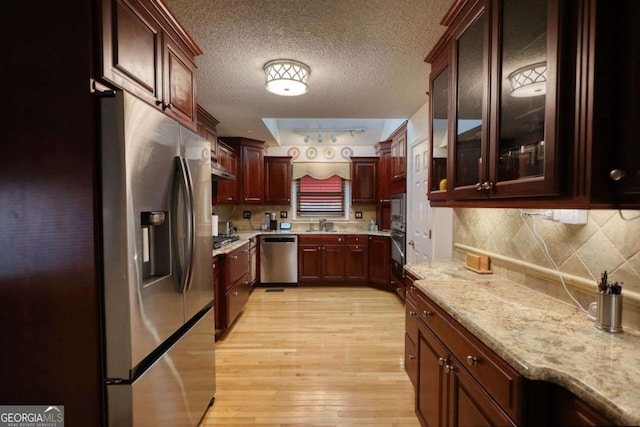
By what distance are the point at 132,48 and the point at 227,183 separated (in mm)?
3126

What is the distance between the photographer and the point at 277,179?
486 centimetres

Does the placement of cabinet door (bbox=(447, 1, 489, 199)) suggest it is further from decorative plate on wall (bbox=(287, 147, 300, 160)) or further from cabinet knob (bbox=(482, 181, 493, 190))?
decorative plate on wall (bbox=(287, 147, 300, 160))

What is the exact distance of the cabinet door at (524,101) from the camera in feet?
2.97

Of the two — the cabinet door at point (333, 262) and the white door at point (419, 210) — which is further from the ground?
the white door at point (419, 210)

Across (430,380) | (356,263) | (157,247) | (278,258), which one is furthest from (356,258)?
(157,247)

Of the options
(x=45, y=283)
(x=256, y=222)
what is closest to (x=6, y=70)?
(x=45, y=283)

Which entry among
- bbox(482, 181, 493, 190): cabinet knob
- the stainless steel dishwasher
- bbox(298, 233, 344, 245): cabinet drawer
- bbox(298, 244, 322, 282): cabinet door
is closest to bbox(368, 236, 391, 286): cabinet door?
bbox(298, 233, 344, 245): cabinet drawer

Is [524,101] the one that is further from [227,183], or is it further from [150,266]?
[227,183]

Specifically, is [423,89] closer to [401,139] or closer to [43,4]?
[401,139]

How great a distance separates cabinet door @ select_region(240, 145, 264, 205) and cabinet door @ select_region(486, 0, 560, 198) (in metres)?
3.90

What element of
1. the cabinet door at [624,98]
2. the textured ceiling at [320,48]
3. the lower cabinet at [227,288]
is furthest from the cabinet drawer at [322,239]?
the cabinet door at [624,98]

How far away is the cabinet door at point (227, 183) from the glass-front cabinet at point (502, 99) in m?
3.20

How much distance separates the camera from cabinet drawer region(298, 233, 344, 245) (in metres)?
→ 4.46

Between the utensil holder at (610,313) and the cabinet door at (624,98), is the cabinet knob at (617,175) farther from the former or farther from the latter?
the utensil holder at (610,313)
